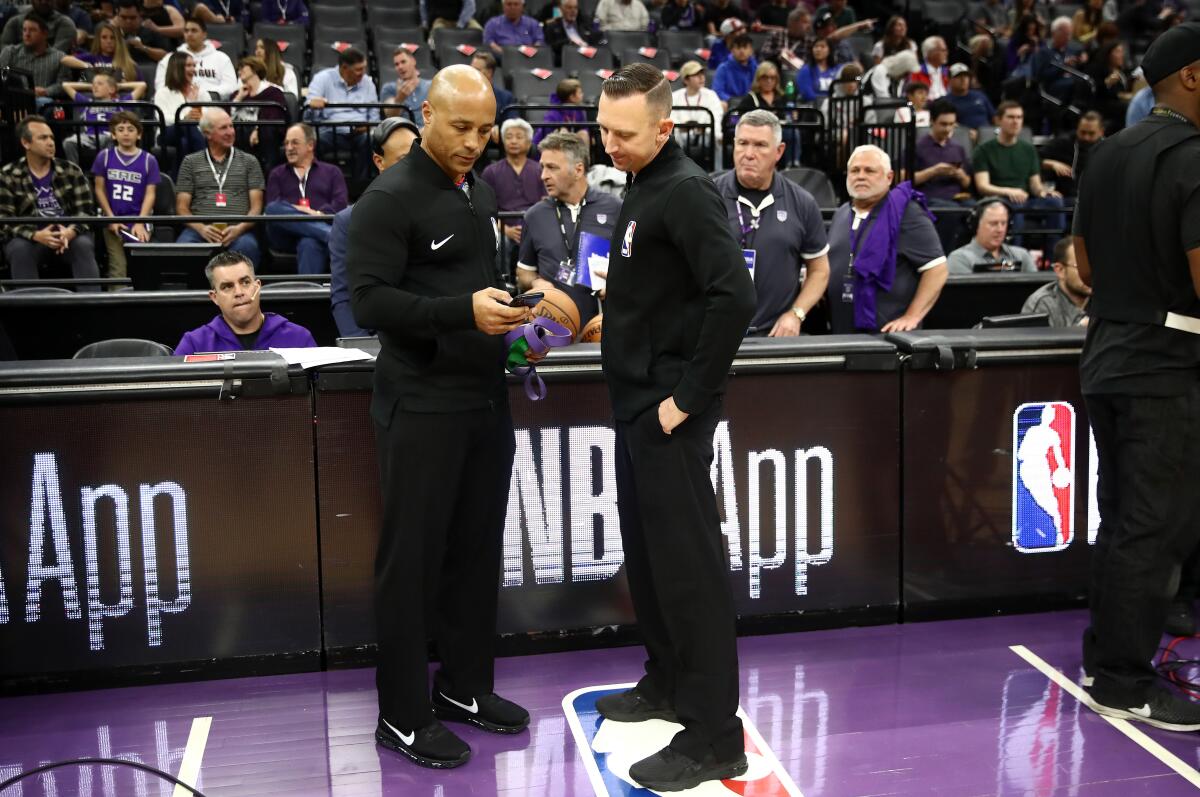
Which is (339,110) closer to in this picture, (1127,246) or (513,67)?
(513,67)

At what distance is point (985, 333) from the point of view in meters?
5.00

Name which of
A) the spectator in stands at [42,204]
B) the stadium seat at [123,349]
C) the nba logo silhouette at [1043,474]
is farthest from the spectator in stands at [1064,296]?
the spectator in stands at [42,204]

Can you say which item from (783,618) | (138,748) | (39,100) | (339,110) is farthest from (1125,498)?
(39,100)

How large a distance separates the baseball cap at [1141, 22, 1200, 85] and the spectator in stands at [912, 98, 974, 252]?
742cm

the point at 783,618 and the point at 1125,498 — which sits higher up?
the point at 1125,498

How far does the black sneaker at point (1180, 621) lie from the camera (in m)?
4.79

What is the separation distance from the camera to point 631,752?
152 inches

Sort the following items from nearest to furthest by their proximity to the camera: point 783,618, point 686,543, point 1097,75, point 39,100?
point 686,543, point 783,618, point 39,100, point 1097,75

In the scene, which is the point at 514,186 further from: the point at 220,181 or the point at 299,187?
the point at 220,181

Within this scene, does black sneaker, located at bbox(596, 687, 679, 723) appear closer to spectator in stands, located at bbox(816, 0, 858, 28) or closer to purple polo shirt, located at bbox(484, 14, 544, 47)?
purple polo shirt, located at bbox(484, 14, 544, 47)

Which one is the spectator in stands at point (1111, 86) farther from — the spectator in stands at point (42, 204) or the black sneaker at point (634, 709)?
the black sneaker at point (634, 709)

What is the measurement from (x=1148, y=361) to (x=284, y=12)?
12623 millimetres

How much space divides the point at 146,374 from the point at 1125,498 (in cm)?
353

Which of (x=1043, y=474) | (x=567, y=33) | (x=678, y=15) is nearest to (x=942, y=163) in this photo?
(x=567, y=33)
